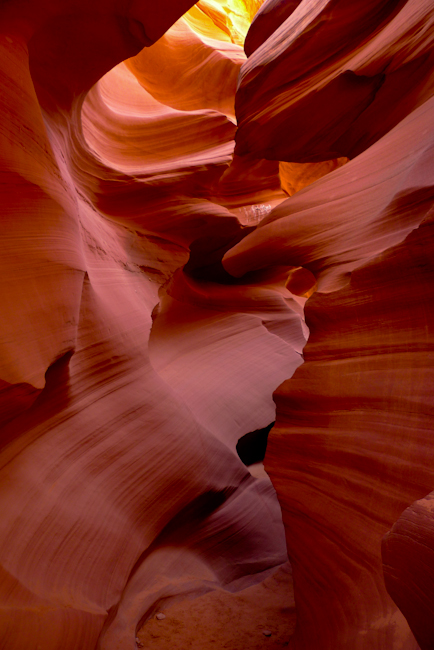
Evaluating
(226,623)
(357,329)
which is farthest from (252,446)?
(357,329)

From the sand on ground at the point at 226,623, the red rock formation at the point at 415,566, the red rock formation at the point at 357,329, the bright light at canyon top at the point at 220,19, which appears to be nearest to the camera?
the red rock formation at the point at 415,566

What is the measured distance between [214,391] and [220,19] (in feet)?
20.4

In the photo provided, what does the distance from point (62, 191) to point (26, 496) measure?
5.55 ft

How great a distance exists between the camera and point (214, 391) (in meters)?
4.09

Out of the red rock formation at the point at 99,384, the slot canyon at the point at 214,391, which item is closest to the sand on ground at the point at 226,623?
the slot canyon at the point at 214,391

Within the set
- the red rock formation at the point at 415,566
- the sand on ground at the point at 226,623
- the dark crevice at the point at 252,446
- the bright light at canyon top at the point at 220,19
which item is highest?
the bright light at canyon top at the point at 220,19

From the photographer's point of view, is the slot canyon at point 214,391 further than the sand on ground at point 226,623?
No

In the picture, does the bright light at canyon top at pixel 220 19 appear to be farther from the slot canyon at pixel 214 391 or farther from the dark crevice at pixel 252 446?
the dark crevice at pixel 252 446

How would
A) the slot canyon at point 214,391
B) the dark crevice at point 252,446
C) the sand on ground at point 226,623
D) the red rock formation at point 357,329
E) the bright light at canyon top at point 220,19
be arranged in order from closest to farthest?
the red rock formation at point 357,329
the slot canyon at point 214,391
the sand on ground at point 226,623
the dark crevice at point 252,446
the bright light at canyon top at point 220,19

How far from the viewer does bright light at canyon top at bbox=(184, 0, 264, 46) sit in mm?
6696

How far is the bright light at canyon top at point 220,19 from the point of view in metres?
6.70

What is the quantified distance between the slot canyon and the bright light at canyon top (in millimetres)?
3746

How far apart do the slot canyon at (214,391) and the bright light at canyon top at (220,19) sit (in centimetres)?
375

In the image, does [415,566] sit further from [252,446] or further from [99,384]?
[252,446]
